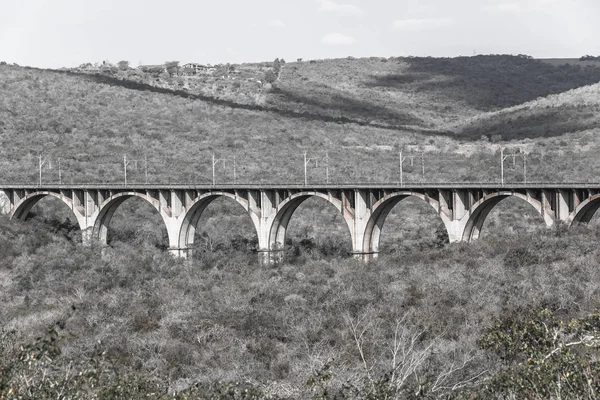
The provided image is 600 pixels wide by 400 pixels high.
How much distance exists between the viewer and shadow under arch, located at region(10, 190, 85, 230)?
61.9 m

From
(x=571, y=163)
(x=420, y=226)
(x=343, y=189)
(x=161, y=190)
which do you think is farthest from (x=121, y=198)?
(x=571, y=163)

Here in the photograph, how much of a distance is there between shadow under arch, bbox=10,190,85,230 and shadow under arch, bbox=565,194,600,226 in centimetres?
3787

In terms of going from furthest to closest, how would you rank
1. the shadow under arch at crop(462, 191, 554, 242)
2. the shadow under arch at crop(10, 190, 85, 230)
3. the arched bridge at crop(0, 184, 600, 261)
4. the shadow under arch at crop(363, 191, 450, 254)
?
the shadow under arch at crop(10, 190, 85, 230), the shadow under arch at crop(363, 191, 450, 254), the shadow under arch at crop(462, 191, 554, 242), the arched bridge at crop(0, 184, 600, 261)

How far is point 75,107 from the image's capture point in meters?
110

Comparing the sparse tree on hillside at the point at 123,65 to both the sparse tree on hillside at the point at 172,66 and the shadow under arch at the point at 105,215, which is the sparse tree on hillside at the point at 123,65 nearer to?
the sparse tree on hillside at the point at 172,66

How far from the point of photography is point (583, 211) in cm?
4084

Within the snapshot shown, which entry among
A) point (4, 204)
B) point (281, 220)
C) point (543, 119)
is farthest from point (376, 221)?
point (543, 119)

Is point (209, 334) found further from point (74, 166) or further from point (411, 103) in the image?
point (411, 103)

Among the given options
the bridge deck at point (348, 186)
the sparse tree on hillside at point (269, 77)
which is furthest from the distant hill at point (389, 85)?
the bridge deck at point (348, 186)

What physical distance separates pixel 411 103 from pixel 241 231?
282 feet

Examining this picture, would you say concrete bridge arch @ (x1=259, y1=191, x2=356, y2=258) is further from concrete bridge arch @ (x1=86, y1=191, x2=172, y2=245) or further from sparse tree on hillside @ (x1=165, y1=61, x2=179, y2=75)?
sparse tree on hillside @ (x1=165, y1=61, x2=179, y2=75)

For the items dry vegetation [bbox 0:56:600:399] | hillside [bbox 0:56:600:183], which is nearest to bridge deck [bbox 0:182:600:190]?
dry vegetation [bbox 0:56:600:399]

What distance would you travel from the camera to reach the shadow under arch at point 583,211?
4016cm

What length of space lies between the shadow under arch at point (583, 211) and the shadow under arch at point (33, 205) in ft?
124
